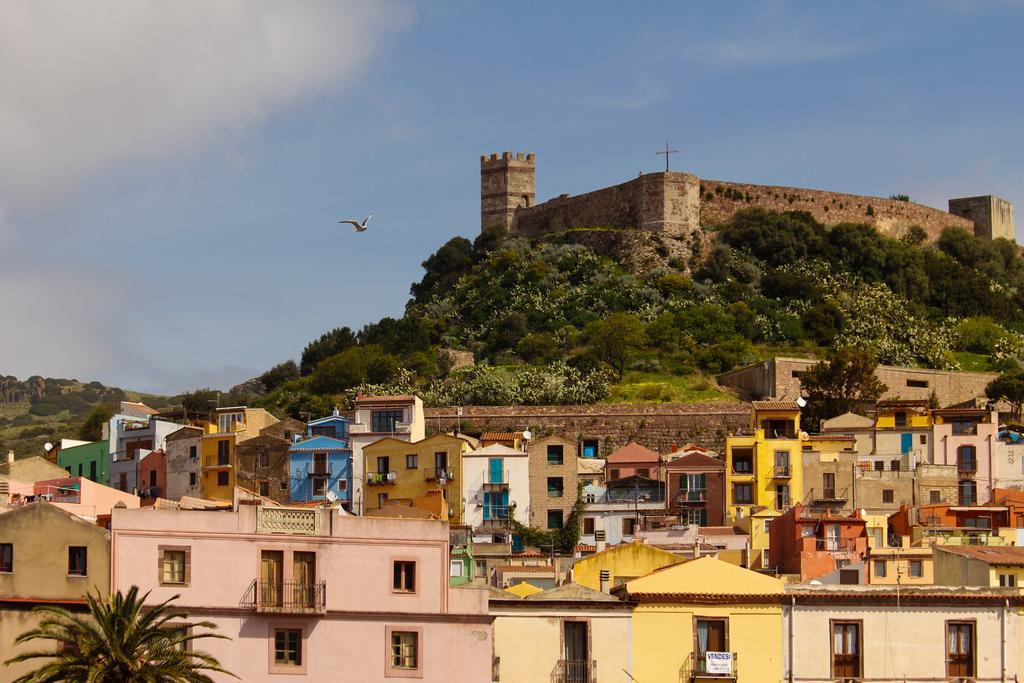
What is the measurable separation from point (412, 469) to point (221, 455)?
8.93 m

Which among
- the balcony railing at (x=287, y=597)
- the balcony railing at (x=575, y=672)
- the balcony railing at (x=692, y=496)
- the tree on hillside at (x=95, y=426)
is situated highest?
the tree on hillside at (x=95, y=426)

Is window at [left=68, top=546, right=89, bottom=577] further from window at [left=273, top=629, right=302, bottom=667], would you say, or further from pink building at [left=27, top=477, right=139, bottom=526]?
pink building at [left=27, top=477, right=139, bottom=526]

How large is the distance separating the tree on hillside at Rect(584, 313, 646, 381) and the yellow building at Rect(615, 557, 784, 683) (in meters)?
50.8

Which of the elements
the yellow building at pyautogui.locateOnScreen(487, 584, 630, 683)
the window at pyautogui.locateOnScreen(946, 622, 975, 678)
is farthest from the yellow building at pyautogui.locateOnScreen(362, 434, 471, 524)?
the window at pyautogui.locateOnScreen(946, 622, 975, 678)

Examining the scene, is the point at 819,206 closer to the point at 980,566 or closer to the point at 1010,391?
the point at 1010,391

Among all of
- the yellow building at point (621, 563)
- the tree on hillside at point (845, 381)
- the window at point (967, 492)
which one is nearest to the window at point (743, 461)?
the window at point (967, 492)

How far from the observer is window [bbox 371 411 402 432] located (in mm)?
69250

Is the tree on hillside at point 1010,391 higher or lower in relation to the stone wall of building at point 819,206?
lower

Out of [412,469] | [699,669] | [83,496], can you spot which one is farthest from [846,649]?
[412,469]

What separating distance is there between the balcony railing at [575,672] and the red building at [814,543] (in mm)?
6341

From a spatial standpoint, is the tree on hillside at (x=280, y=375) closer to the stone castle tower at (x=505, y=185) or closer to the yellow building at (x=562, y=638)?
the stone castle tower at (x=505, y=185)

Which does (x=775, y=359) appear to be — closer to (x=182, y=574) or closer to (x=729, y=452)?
(x=729, y=452)

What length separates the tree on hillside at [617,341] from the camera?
306 feet

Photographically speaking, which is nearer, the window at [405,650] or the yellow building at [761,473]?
the window at [405,650]
